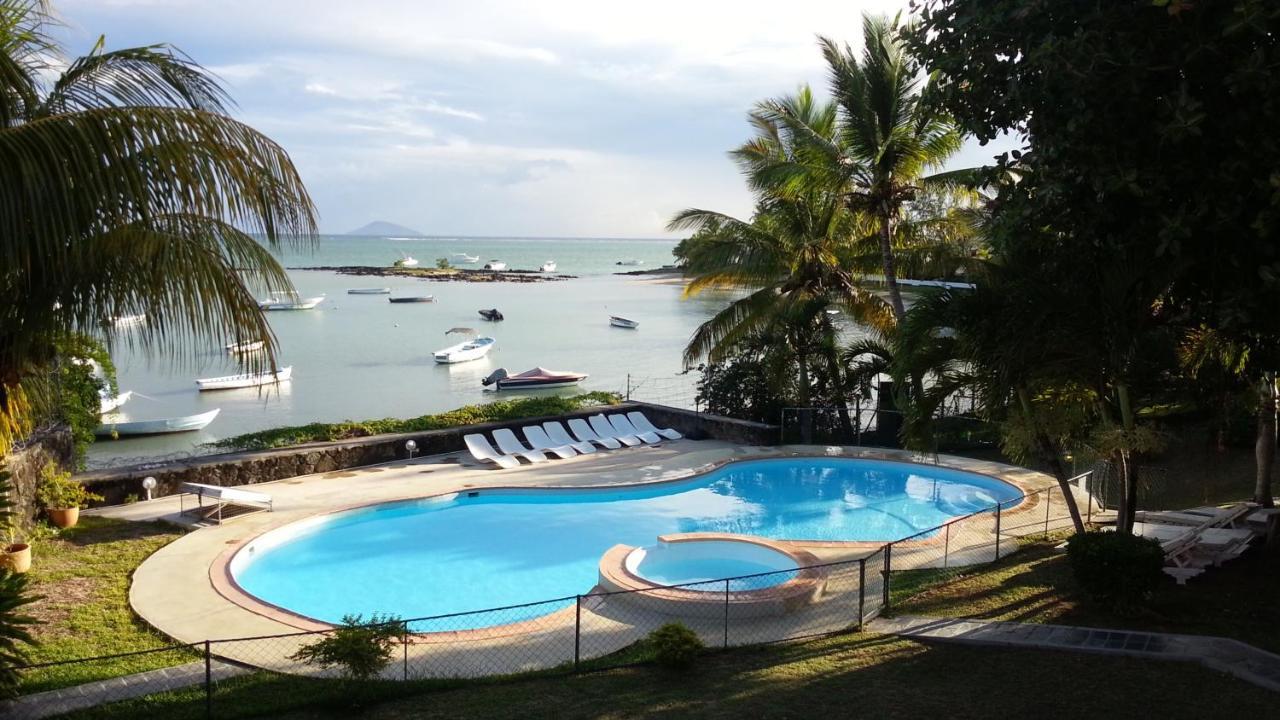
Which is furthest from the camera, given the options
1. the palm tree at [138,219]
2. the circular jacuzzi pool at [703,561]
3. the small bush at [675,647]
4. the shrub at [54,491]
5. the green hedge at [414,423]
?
the green hedge at [414,423]

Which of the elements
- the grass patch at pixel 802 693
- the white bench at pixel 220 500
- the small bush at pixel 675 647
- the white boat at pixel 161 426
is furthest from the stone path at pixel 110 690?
the white boat at pixel 161 426

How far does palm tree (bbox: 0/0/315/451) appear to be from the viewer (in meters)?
5.50

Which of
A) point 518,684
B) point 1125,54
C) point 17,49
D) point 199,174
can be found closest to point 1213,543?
point 1125,54

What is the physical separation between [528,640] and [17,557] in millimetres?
6500

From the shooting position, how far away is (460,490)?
16.8m

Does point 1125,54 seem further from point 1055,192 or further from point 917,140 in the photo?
point 917,140

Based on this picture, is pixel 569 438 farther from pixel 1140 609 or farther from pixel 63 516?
pixel 1140 609

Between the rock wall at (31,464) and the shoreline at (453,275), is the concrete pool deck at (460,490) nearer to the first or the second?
the rock wall at (31,464)

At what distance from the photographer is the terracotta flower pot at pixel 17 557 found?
34.8ft

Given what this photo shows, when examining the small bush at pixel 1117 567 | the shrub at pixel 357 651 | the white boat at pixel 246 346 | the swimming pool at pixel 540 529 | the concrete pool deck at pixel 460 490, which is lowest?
the swimming pool at pixel 540 529

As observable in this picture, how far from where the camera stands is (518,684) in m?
8.03

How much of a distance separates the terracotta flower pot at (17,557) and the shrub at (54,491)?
6.63ft

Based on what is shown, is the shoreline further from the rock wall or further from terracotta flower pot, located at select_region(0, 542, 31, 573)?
terracotta flower pot, located at select_region(0, 542, 31, 573)

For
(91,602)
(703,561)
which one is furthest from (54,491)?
(703,561)
